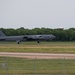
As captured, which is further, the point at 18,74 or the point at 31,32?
the point at 31,32

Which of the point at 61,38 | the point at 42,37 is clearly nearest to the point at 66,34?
the point at 61,38

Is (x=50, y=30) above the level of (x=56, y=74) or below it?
above

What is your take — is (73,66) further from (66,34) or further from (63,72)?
(66,34)

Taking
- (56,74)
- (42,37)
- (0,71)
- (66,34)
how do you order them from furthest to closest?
(66,34) < (42,37) < (0,71) < (56,74)

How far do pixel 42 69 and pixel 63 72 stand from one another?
315 centimetres

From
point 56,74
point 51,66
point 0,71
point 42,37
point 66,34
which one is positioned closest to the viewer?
point 56,74

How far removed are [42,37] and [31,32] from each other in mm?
47097

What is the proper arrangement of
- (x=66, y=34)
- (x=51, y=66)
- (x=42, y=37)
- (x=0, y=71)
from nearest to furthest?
(x=0, y=71) → (x=51, y=66) → (x=42, y=37) → (x=66, y=34)

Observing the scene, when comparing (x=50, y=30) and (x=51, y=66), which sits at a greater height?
(x=50, y=30)

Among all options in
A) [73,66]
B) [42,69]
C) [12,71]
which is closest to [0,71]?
[12,71]

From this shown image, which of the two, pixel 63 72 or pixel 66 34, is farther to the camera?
pixel 66 34

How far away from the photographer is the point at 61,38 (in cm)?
15238

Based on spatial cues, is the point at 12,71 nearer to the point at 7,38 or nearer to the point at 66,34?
the point at 7,38

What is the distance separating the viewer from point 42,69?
3222 cm
